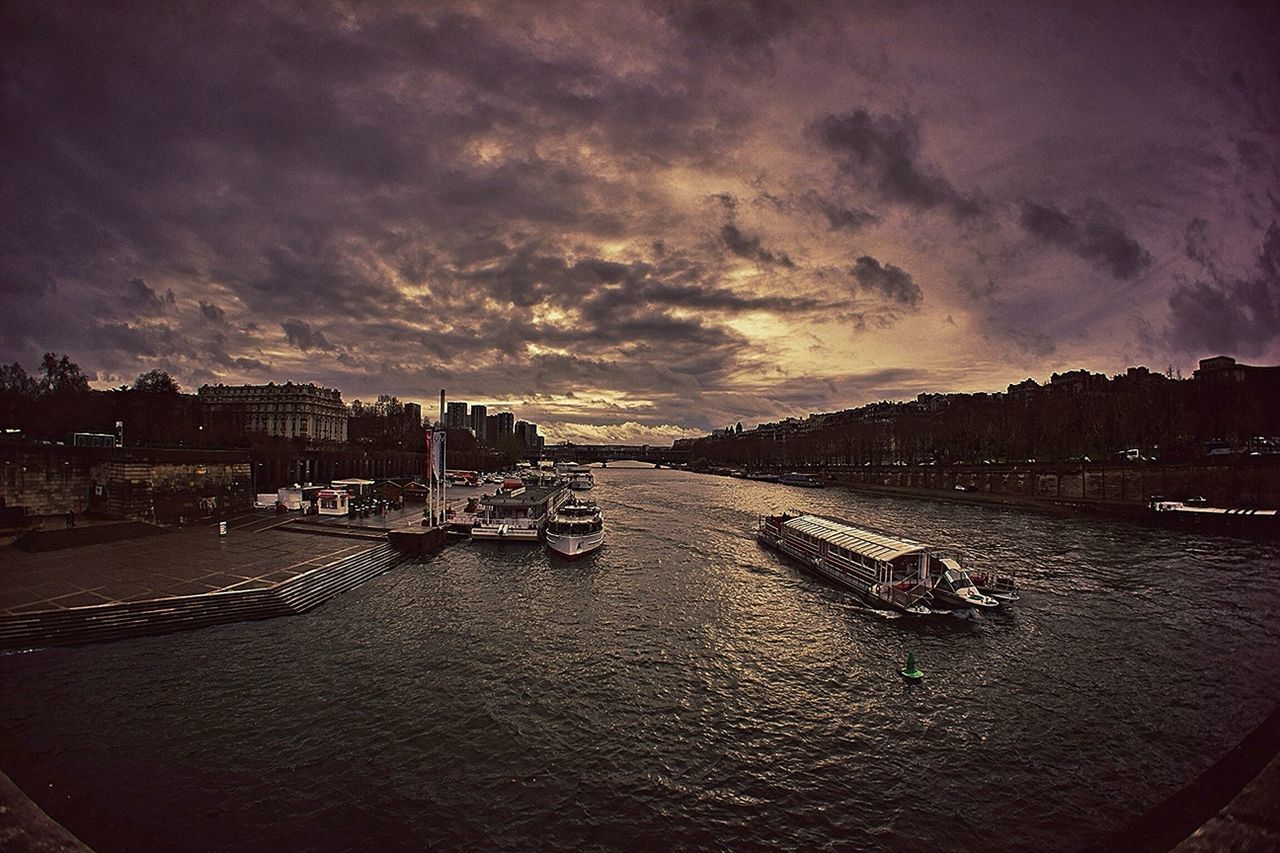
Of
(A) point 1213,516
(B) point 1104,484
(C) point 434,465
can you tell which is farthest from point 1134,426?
(C) point 434,465

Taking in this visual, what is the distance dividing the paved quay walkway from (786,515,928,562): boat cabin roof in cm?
3661

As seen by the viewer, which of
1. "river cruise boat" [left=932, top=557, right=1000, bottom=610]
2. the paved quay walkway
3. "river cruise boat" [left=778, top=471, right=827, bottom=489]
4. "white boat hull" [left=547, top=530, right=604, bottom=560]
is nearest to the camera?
the paved quay walkway

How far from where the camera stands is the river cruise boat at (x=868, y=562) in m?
34.2

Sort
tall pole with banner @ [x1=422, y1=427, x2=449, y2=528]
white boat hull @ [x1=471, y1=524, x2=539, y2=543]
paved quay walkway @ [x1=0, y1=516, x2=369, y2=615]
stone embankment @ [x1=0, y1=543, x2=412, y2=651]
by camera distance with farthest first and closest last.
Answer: white boat hull @ [x1=471, y1=524, x2=539, y2=543]
tall pole with banner @ [x1=422, y1=427, x2=449, y2=528]
paved quay walkway @ [x1=0, y1=516, x2=369, y2=615]
stone embankment @ [x1=0, y1=543, x2=412, y2=651]

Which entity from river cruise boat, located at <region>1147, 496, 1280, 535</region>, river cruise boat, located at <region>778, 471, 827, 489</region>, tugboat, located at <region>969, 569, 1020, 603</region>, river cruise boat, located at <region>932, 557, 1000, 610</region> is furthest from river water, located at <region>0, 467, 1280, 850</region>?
river cruise boat, located at <region>778, 471, 827, 489</region>

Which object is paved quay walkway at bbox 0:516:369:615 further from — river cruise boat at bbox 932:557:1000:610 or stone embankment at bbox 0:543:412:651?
river cruise boat at bbox 932:557:1000:610

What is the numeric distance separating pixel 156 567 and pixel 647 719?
103ft

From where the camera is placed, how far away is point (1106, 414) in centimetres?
10869

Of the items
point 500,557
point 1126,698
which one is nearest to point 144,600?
point 500,557

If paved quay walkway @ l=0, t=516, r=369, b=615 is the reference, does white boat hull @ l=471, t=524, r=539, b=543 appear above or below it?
below

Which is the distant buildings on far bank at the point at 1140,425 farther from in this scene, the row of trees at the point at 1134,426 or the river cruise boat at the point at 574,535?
the river cruise boat at the point at 574,535

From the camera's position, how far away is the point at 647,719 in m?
20.9

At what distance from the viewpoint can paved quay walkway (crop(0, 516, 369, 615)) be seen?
26750mm

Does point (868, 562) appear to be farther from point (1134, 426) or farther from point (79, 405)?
point (79, 405)
